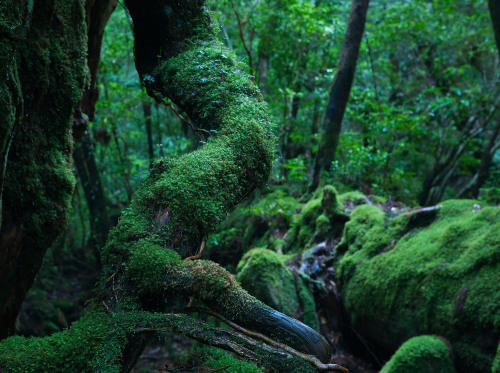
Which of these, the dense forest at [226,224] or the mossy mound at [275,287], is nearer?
the dense forest at [226,224]

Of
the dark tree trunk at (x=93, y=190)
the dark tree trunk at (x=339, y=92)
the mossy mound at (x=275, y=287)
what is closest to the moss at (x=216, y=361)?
the mossy mound at (x=275, y=287)

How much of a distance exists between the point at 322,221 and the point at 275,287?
6.41ft

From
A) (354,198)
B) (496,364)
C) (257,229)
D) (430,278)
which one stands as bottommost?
(496,364)

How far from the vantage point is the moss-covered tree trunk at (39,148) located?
3.06 m

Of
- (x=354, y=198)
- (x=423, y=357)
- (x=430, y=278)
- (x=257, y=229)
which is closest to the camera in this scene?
(x=423, y=357)

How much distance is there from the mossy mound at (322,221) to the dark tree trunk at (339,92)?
1749 mm

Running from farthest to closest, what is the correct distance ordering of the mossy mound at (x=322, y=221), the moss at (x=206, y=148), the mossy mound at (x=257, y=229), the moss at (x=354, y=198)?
1. the mossy mound at (x=257, y=229)
2. the moss at (x=354, y=198)
3. the mossy mound at (x=322, y=221)
4. the moss at (x=206, y=148)

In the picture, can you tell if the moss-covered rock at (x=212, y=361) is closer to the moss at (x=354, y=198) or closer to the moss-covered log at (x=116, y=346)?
the moss-covered log at (x=116, y=346)

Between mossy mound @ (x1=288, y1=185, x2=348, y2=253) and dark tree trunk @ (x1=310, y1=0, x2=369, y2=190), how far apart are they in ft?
5.74

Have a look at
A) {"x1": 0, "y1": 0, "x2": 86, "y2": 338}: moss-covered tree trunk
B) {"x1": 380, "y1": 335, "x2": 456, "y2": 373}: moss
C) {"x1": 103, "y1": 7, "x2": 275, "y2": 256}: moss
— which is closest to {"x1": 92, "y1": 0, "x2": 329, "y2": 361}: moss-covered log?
{"x1": 103, "y1": 7, "x2": 275, "y2": 256}: moss

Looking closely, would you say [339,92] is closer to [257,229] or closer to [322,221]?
[322,221]

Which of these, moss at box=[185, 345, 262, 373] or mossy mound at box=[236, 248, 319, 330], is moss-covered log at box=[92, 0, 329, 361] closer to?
moss at box=[185, 345, 262, 373]

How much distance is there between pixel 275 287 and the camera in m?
5.56

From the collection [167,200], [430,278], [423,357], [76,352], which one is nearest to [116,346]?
[76,352]
